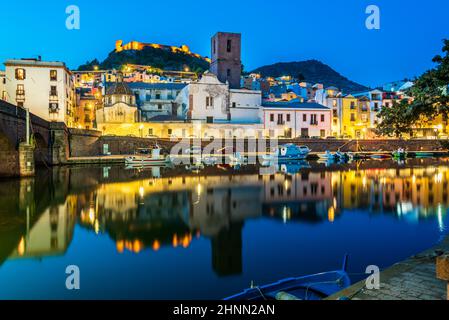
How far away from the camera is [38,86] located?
189 ft

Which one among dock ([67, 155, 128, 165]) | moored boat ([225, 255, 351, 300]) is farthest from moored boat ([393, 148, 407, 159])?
moored boat ([225, 255, 351, 300])

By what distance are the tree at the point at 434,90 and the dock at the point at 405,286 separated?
4.50 meters

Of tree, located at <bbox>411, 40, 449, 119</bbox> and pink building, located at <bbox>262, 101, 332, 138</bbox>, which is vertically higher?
pink building, located at <bbox>262, 101, 332, 138</bbox>

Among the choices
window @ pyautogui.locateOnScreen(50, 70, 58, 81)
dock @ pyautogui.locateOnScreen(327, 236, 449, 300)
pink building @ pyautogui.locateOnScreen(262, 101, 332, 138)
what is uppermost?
window @ pyautogui.locateOnScreen(50, 70, 58, 81)

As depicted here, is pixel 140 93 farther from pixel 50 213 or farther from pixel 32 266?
pixel 32 266

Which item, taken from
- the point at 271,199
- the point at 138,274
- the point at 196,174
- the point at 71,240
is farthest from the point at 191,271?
the point at 196,174

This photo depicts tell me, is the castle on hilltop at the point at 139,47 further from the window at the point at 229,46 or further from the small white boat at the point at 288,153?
the small white boat at the point at 288,153

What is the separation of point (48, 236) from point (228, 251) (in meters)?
7.90

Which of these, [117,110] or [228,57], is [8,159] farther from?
[228,57]

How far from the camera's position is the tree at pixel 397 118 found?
1135 centimetres

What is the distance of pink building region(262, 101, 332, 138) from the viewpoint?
72688 millimetres

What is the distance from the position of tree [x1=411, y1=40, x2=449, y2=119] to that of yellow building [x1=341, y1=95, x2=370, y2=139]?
74.6m

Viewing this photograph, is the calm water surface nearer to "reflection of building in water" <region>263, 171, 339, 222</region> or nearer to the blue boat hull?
"reflection of building in water" <region>263, 171, 339, 222</region>
